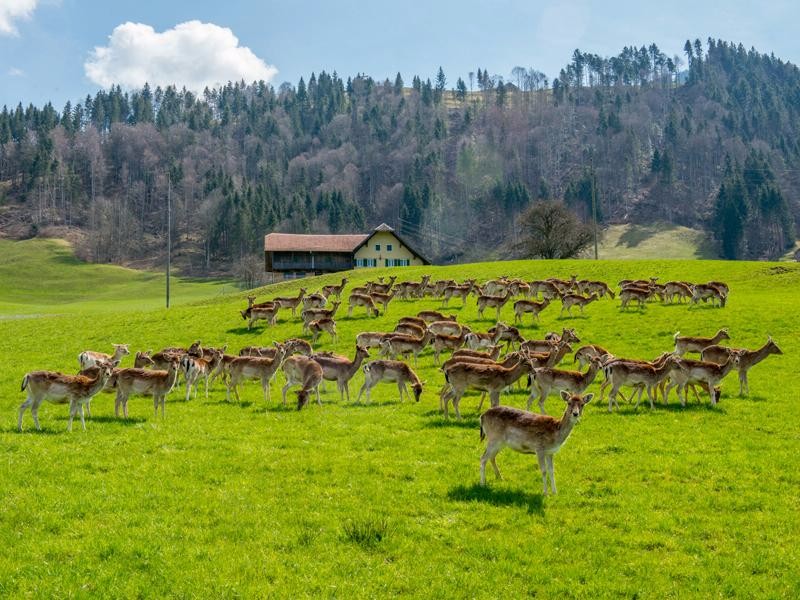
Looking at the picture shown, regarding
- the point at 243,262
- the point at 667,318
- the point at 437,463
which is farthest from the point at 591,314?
the point at 243,262

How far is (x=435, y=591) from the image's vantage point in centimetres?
807

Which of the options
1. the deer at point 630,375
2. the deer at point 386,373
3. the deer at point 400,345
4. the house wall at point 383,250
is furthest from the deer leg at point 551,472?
the house wall at point 383,250

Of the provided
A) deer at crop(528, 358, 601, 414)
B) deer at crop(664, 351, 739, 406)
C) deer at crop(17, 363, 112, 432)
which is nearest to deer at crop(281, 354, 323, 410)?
deer at crop(17, 363, 112, 432)

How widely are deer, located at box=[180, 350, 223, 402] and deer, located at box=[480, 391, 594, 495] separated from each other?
12439 mm

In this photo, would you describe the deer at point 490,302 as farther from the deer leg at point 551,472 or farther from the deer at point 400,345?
the deer leg at point 551,472

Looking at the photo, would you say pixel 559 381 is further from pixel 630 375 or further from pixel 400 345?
pixel 400 345

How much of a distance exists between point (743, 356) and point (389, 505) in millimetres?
15833

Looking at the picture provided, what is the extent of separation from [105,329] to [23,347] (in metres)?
5.43

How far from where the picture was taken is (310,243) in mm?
99438

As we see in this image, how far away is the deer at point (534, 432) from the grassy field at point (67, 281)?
316 feet

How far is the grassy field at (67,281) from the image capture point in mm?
110750

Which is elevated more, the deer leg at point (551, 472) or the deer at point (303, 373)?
the deer at point (303, 373)

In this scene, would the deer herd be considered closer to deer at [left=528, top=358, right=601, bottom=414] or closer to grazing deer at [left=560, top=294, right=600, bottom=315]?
deer at [left=528, top=358, right=601, bottom=414]

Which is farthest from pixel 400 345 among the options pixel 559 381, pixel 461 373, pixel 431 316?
pixel 559 381
